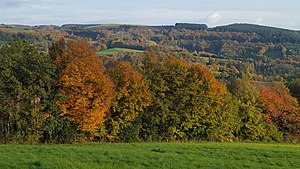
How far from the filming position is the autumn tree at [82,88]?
38188mm

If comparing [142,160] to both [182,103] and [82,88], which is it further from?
[182,103]

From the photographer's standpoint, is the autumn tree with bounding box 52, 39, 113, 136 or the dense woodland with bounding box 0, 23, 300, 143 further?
the autumn tree with bounding box 52, 39, 113, 136

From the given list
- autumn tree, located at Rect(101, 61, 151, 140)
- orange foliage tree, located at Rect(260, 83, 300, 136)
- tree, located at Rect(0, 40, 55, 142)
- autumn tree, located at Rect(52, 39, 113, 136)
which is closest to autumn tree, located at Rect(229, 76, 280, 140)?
orange foliage tree, located at Rect(260, 83, 300, 136)

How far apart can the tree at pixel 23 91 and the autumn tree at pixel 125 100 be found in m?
7.41

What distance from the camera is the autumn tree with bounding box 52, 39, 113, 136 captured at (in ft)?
125

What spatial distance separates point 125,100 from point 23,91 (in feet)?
37.7

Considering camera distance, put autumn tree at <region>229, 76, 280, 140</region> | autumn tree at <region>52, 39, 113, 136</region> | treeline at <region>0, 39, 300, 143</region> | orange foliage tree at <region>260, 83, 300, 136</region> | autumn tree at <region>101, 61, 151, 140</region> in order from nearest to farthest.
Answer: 1. treeline at <region>0, 39, 300, 143</region>
2. autumn tree at <region>52, 39, 113, 136</region>
3. autumn tree at <region>101, 61, 151, 140</region>
4. autumn tree at <region>229, 76, 280, 140</region>
5. orange foliage tree at <region>260, 83, 300, 136</region>

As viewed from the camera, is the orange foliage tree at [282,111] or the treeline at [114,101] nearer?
the treeline at [114,101]

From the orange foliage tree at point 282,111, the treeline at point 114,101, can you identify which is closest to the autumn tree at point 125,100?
the treeline at point 114,101

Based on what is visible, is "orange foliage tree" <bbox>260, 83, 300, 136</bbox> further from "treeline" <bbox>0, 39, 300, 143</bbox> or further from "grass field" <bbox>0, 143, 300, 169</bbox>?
"grass field" <bbox>0, 143, 300, 169</bbox>

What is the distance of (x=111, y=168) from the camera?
17797 millimetres

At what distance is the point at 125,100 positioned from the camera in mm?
42094

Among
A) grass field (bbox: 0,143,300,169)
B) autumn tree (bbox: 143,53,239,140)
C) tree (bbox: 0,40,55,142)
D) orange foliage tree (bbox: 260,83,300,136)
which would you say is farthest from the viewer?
orange foliage tree (bbox: 260,83,300,136)

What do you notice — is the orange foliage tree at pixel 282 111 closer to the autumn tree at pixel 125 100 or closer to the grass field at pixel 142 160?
the autumn tree at pixel 125 100
